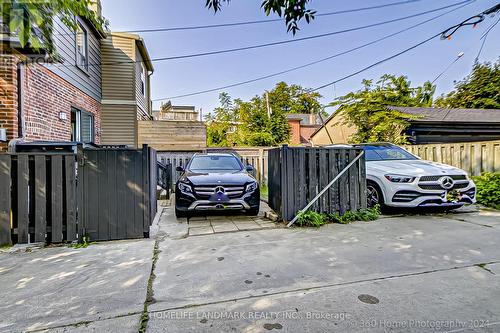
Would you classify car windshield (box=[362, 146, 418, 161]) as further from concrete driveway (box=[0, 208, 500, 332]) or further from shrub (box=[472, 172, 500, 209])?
concrete driveway (box=[0, 208, 500, 332])

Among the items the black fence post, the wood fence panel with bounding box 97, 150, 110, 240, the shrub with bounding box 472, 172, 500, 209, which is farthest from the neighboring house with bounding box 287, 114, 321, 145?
the black fence post

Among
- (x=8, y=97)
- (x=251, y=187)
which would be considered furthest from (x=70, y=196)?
(x=251, y=187)

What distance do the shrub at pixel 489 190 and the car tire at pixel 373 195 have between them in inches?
105

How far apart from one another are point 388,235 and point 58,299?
4.17 meters

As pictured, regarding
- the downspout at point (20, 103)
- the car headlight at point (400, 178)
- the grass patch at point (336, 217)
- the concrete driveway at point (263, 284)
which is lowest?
the concrete driveway at point (263, 284)

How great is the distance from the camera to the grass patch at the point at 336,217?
4.79 m

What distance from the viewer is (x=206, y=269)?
9.62 ft

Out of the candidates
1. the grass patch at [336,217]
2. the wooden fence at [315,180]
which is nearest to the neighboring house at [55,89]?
the wooden fence at [315,180]

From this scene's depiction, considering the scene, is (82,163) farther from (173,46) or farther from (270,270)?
(173,46)

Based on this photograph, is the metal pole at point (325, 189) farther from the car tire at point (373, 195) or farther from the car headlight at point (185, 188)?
the car headlight at point (185, 188)

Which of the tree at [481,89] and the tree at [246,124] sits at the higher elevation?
the tree at [481,89]

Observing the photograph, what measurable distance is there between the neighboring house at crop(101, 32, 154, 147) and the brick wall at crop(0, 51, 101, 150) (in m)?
2.34

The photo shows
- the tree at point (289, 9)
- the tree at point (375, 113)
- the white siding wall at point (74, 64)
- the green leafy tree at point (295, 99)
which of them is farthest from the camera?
the green leafy tree at point (295, 99)

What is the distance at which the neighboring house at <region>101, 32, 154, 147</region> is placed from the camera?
35.4 feet
